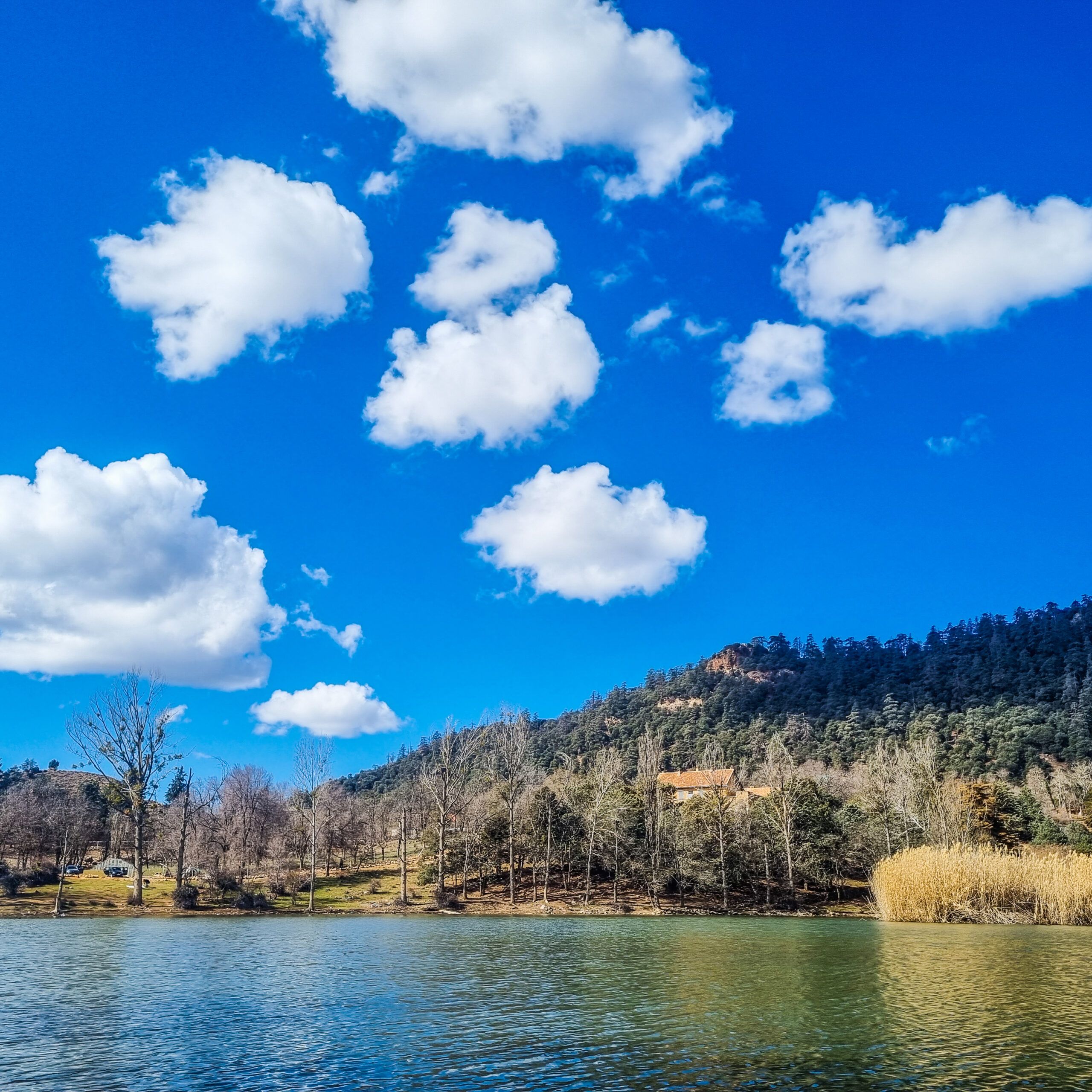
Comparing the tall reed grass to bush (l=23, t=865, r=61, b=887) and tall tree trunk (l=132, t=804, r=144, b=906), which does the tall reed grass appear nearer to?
tall tree trunk (l=132, t=804, r=144, b=906)

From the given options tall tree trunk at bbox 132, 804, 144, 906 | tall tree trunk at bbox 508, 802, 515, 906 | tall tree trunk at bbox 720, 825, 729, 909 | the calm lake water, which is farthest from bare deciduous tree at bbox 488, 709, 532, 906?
the calm lake water

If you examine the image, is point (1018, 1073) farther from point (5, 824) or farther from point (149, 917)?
point (5, 824)

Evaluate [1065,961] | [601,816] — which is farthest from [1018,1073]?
[601,816]

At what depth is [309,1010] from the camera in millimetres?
21516

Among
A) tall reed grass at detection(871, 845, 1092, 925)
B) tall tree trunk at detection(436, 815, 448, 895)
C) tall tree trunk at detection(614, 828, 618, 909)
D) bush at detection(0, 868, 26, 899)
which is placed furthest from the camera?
tall tree trunk at detection(614, 828, 618, 909)

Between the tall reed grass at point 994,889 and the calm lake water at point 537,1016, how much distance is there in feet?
48.4

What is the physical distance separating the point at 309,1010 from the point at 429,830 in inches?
2551

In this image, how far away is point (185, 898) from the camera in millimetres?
63000

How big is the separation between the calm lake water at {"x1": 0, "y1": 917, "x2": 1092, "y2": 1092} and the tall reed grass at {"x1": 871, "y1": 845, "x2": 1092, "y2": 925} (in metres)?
14.8

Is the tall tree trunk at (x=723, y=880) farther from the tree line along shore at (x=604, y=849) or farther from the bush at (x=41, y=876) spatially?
the bush at (x=41, y=876)

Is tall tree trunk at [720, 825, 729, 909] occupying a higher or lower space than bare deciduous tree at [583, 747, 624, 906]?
lower

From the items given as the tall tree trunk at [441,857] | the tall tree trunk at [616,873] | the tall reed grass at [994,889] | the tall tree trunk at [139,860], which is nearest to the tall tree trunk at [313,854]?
the tall tree trunk at [441,857]

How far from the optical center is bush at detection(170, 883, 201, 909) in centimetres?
6269

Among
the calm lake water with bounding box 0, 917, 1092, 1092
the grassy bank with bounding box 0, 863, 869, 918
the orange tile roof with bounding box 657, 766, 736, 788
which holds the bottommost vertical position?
the grassy bank with bounding box 0, 863, 869, 918
